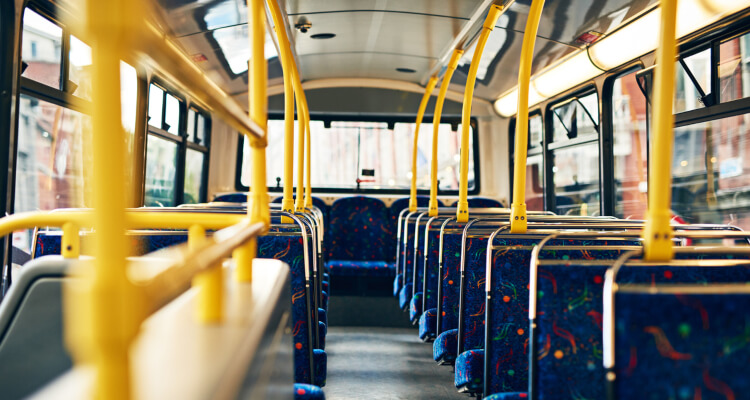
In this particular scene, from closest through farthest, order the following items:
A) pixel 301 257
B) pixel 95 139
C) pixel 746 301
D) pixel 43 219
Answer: pixel 95 139 → pixel 746 301 → pixel 43 219 → pixel 301 257

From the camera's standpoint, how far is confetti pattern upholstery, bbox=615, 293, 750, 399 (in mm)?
1008

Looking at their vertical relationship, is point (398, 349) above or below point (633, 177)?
below

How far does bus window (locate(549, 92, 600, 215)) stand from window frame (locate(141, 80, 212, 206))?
339cm

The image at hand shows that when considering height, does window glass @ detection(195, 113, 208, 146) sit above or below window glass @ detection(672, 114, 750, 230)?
above

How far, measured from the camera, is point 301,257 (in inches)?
78.8

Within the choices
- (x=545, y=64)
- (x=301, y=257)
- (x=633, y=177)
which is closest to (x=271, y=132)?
(x=545, y=64)

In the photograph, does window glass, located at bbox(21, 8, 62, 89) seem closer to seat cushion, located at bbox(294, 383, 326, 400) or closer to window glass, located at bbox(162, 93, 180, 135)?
window glass, located at bbox(162, 93, 180, 135)

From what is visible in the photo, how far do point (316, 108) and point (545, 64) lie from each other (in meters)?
2.72

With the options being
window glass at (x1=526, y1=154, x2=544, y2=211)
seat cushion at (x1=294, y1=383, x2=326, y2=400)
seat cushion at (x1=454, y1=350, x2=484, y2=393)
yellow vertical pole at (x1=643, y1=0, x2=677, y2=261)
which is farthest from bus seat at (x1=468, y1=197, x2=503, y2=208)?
yellow vertical pole at (x1=643, y1=0, x2=677, y2=261)

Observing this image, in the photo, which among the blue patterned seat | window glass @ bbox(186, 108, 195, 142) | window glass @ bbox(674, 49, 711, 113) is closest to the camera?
window glass @ bbox(674, 49, 711, 113)

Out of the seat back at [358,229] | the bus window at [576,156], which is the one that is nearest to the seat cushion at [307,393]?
the bus window at [576,156]

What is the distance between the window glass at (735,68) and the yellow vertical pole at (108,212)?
3.04m

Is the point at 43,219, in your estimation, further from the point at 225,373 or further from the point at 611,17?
the point at 611,17

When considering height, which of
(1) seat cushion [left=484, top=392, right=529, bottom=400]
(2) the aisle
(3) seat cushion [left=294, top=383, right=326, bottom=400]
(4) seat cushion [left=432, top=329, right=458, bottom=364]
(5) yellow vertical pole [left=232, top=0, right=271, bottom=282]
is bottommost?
(2) the aisle
